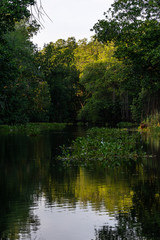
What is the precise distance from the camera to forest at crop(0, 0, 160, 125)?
34.1 meters

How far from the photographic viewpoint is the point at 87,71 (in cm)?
8344

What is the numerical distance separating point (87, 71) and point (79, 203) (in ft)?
244

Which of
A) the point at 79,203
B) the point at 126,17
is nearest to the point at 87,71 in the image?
the point at 126,17

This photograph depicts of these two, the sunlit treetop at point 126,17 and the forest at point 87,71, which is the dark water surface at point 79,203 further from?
the sunlit treetop at point 126,17

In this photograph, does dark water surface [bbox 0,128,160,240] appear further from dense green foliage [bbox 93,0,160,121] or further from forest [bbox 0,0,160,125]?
dense green foliage [bbox 93,0,160,121]

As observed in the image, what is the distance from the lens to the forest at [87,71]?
3412cm

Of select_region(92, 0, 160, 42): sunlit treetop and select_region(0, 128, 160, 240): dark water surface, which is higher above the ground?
select_region(92, 0, 160, 42): sunlit treetop

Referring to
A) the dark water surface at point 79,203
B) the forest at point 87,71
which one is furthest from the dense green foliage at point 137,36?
the dark water surface at point 79,203

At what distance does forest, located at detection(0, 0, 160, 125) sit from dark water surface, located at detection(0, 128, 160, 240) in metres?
3.67

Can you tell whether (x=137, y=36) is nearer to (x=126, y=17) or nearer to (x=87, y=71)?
(x=126, y=17)

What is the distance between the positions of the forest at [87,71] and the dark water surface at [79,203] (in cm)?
367

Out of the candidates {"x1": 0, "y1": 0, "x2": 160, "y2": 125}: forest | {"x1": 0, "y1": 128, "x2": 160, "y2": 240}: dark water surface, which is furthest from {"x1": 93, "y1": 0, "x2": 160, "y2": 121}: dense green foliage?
{"x1": 0, "y1": 128, "x2": 160, "y2": 240}: dark water surface

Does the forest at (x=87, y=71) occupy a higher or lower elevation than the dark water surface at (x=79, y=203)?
higher

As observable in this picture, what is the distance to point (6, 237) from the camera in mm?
6922
